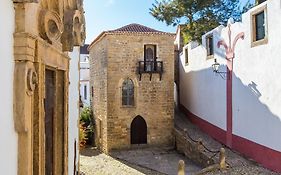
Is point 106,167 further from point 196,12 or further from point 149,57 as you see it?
point 196,12

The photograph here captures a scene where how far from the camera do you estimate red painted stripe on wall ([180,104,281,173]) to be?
10.1 meters

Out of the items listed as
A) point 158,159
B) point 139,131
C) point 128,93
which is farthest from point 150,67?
point 158,159

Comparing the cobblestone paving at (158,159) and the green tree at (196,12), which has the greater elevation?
the green tree at (196,12)

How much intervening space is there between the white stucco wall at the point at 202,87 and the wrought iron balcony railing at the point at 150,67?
212cm

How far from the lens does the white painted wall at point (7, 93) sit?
3.07 m

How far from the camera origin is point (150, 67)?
1973 cm

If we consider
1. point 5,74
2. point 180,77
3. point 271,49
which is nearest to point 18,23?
point 5,74

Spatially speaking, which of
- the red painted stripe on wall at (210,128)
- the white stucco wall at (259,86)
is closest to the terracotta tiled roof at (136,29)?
the red painted stripe on wall at (210,128)

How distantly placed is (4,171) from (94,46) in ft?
65.9

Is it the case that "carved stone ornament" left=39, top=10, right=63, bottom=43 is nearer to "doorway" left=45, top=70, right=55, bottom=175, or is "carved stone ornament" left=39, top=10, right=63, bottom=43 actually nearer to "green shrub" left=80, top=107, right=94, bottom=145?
"doorway" left=45, top=70, right=55, bottom=175

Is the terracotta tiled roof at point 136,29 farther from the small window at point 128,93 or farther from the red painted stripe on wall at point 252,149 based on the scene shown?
the red painted stripe on wall at point 252,149

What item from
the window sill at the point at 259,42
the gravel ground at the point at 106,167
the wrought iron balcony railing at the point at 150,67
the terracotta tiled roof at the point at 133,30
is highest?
the terracotta tiled roof at the point at 133,30

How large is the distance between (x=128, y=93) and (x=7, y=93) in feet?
53.7

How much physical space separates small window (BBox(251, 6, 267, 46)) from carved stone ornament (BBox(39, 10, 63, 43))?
797 cm
